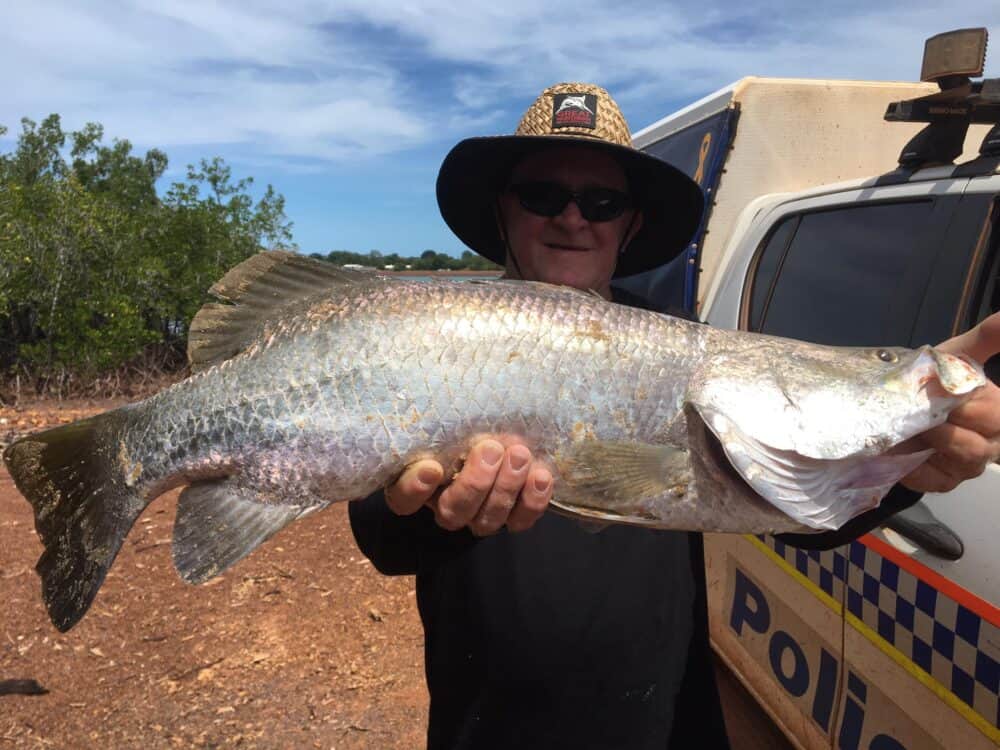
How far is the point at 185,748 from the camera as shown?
12.3ft

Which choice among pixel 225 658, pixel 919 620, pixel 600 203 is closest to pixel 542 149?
pixel 600 203

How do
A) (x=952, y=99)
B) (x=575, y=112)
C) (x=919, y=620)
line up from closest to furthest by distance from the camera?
(x=919, y=620), (x=952, y=99), (x=575, y=112)

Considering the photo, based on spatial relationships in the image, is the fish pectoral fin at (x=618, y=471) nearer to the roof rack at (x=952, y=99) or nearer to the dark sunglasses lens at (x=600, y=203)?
the dark sunglasses lens at (x=600, y=203)

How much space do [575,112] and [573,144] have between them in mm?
117

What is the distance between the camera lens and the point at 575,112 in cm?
279

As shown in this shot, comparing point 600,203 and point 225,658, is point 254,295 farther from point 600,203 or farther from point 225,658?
point 225,658

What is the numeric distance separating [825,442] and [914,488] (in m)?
0.38

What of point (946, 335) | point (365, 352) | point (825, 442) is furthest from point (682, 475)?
point (946, 335)

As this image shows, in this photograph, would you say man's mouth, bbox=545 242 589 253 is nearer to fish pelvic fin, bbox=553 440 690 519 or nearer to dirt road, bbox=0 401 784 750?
fish pelvic fin, bbox=553 440 690 519

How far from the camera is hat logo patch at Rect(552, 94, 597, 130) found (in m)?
2.77

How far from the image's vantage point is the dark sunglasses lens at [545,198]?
9.30 feet

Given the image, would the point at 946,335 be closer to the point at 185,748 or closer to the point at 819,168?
the point at 819,168

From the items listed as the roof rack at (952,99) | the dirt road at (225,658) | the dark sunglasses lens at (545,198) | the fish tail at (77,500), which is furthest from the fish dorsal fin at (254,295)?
the dirt road at (225,658)

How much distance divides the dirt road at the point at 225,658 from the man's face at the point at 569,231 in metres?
2.51
